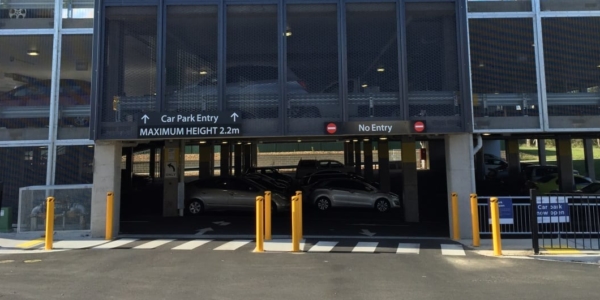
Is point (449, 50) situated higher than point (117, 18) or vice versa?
point (117, 18)

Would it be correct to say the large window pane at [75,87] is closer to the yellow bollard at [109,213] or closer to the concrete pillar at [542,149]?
the yellow bollard at [109,213]

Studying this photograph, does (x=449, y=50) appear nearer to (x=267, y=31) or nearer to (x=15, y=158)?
(x=267, y=31)

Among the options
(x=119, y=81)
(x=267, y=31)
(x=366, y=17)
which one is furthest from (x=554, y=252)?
(x=119, y=81)

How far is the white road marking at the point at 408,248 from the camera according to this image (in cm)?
918

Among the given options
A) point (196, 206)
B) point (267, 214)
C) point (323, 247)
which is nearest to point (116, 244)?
point (267, 214)

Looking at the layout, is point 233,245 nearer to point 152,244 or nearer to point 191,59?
point 152,244

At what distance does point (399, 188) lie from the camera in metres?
26.9

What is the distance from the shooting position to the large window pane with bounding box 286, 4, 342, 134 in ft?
35.7

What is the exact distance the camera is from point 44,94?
11680 mm

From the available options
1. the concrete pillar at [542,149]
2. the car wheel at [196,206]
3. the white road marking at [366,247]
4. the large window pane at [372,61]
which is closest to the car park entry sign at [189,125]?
the large window pane at [372,61]

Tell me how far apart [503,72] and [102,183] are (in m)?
11.6

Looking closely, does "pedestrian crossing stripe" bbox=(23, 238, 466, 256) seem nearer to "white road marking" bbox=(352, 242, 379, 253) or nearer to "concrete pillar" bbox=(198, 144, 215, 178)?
"white road marking" bbox=(352, 242, 379, 253)

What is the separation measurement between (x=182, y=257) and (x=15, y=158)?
665cm

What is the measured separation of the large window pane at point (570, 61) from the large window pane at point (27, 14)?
1416 cm
